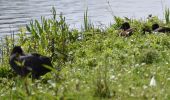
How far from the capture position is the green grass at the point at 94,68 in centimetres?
776

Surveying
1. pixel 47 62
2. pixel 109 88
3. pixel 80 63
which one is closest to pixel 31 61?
pixel 47 62

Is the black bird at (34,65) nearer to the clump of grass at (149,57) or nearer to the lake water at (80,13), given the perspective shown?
the clump of grass at (149,57)

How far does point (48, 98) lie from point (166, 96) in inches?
74.8

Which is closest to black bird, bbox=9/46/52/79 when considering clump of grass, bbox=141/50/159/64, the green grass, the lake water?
the green grass

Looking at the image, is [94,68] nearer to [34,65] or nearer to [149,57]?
[34,65]

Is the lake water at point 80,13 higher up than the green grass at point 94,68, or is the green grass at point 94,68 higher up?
the lake water at point 80,13

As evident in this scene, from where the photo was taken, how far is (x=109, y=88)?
818 cm

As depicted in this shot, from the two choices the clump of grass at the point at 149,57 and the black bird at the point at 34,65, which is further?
the clump of grass at the point at 149,57

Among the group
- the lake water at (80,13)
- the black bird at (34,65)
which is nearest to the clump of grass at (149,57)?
the black bird at (34,65)

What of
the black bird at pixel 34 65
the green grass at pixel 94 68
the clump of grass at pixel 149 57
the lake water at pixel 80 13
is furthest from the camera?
the lake water at pixel 80 13

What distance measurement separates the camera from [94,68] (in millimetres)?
10703

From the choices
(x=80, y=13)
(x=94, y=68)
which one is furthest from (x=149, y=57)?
(x=80, y=13)

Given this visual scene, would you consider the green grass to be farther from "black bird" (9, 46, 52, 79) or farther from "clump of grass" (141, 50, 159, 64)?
"black bird" (9, 46, 52, 79)

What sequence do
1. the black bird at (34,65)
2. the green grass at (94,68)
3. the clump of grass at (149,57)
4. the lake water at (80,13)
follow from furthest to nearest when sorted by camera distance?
1. the lake water at (80,13)
2. the clump of grass at (149,57)
3. the black bird at (34,65)
4. the green grass at (94,68)
